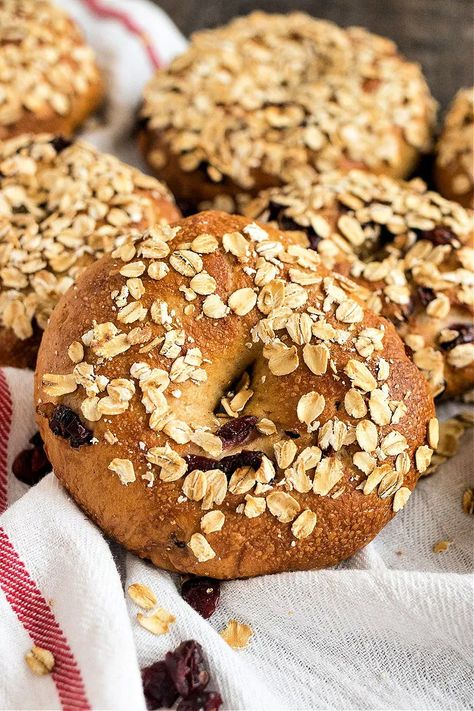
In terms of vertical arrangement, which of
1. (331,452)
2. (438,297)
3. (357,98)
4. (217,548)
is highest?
(357,98)

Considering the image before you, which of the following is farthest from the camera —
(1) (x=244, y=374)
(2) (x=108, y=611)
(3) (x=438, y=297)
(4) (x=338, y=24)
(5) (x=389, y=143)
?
(4) (x=338, y=24)

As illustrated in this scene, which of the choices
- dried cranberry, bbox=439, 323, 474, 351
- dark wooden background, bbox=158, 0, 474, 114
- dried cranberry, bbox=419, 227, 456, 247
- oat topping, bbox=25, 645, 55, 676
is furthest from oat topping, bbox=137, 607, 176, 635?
dark wooden background, bbox=158, 0, 474, 114

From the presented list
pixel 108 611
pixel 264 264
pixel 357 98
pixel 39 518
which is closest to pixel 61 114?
pixel 357 98

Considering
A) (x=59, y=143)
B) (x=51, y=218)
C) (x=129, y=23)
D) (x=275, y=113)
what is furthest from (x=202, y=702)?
(x=129, y=23)

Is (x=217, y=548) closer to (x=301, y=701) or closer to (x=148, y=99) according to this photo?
(x=301, y=701)

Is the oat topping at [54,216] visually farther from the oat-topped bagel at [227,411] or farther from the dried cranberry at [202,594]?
the dried cranberry at [202,594]

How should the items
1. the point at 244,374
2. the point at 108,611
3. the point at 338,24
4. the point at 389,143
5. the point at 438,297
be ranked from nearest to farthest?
the point at 108,611 → the point at 244,374 → the point at 438,297 → the point at 389,143 → the point at 338,24

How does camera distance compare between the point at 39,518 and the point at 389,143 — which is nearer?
the point at 39,518

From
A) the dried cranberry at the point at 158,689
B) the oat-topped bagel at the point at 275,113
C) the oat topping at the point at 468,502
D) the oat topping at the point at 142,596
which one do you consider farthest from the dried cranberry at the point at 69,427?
the oat-topped bagel at the point at 275,113
